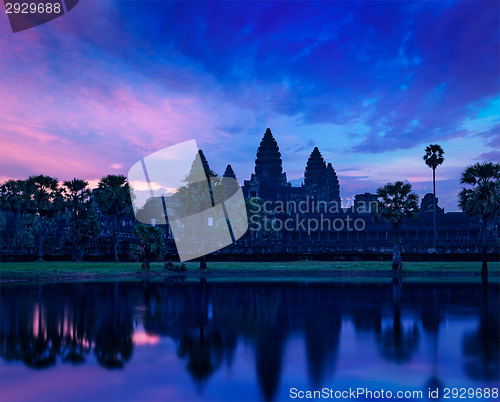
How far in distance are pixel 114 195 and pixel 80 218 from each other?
7.93 meters

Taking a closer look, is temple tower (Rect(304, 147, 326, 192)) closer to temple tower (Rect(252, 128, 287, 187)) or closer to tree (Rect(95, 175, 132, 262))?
temple tower (Rect(252, 128, 287, 187))

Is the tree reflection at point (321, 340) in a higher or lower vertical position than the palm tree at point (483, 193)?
lower

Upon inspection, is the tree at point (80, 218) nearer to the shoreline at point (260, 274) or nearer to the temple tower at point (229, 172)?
the shoreline at point (260, 274)

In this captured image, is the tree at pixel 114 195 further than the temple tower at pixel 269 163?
No

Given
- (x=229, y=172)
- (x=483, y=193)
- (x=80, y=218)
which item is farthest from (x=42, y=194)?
(x=229, y=172)

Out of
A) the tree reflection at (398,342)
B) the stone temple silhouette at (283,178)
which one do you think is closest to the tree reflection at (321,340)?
the tree reflection at (398,342)

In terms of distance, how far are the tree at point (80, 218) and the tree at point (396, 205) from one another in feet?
118

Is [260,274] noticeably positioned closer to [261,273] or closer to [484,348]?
[261,273]

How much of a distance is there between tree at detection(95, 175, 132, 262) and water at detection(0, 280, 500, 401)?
34486mm

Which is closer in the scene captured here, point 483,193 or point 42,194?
point 483,193

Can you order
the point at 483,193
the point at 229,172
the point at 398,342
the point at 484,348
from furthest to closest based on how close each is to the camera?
1. the point at 229,172
2. the point at 483,193
3. the point at 398,342
4. the point at 484,348

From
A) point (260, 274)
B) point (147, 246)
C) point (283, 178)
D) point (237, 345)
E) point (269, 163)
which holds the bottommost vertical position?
point (260, 274)

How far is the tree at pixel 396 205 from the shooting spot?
155 feet

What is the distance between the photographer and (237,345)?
1552 cm
